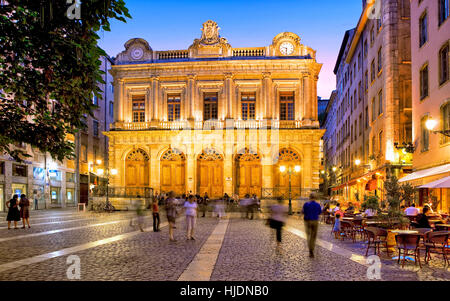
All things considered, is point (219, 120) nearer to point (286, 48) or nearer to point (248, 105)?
point (248, 105)

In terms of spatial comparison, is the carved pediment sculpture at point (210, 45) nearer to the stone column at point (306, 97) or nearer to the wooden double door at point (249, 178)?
the stone column at point (306, 97)

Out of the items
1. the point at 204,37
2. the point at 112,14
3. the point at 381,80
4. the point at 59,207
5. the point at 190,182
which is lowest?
the point at 59,207

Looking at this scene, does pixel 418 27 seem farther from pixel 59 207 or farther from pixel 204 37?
pixel 59 207

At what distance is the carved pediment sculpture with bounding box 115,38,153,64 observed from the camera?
39594mm

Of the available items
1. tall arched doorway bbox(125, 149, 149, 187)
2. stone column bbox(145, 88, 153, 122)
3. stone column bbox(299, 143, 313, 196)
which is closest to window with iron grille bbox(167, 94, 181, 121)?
stone column bbox(145, 88, 153, 122)

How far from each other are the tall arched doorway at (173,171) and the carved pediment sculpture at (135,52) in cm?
957

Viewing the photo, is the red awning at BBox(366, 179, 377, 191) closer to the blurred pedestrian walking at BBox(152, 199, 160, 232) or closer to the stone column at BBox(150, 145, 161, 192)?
the stone column at BBox(150, 145, 161, 192)

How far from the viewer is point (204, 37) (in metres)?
38.9

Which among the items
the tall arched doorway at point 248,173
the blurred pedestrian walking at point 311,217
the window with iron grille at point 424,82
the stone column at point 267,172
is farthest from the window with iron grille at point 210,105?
the blurred pedestrian walking at point 311,217

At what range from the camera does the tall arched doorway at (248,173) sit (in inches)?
1469

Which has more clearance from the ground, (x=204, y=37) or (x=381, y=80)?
(x=204, y=37)

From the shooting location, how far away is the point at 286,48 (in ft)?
124

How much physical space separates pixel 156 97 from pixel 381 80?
65.3 feet
